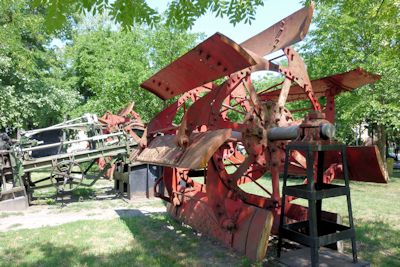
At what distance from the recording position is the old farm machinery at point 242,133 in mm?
3730

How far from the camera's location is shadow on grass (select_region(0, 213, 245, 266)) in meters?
4.74

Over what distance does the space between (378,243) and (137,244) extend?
3.48 m

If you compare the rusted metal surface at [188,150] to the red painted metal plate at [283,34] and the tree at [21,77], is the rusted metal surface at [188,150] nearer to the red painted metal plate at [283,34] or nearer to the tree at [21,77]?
the red painted metal plate at [283,34]

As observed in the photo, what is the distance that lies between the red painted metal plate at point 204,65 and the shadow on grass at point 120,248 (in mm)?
2165

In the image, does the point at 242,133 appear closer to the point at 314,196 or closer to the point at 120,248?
the point at 314,196

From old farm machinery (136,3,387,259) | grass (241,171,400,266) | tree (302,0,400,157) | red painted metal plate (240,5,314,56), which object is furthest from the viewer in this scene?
tree (302,0,400,157)

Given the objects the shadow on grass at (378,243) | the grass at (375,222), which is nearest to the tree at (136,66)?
the grass at (375,222)

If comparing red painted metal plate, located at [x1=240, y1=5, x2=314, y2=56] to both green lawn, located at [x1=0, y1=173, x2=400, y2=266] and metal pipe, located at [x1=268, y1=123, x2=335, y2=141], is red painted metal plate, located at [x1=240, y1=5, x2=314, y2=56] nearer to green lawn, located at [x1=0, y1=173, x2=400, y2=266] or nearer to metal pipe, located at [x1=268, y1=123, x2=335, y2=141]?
metal pipe, located at [x1=268, y1=123, x2=335, y2=141]

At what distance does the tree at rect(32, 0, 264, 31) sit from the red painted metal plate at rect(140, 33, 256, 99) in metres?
0.53

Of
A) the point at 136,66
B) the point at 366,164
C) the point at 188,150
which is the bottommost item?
the point at 366,164

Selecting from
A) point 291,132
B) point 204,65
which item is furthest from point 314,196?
point 204,65

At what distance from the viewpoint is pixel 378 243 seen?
17.9ft

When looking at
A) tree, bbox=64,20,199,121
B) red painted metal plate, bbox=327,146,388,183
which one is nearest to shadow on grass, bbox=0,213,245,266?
red painted metal plate, bbox=327,146,388,183

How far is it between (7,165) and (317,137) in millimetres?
7724
